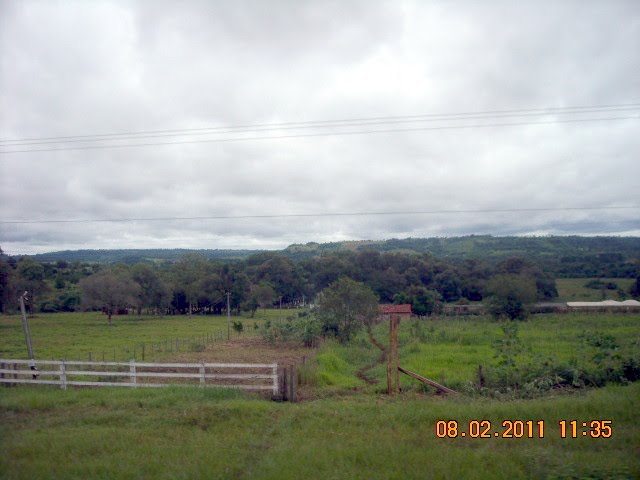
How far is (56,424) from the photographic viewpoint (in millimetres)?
9742

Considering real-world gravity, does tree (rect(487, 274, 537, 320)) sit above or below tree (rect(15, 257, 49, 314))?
below

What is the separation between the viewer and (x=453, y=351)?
21859mm

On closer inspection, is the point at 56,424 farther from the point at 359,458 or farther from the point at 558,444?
the point at 558,444

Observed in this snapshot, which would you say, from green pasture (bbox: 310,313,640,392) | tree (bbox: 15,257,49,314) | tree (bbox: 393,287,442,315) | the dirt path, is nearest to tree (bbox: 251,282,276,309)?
green pasture (bbox: 310,313,640,392)

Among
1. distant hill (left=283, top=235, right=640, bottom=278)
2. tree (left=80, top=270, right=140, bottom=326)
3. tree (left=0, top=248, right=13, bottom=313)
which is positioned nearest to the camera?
distant hill (left=283, top=235, right=640, bottom=278)

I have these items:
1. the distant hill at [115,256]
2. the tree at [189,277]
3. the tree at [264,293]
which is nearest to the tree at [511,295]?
the tree at [264,293]

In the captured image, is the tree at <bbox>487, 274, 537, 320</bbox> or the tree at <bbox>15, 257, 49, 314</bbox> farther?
the tree at <bbox>15, 257, 49, 314</bbox>

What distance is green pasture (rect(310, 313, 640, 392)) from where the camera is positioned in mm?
14959

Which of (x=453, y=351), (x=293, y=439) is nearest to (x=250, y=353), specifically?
(x=453, y=351)

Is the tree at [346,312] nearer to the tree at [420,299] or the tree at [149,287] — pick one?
the tree at [420,299]

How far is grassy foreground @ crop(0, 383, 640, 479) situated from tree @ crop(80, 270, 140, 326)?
40.4m

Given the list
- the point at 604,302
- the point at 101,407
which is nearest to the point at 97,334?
the point at 101,407

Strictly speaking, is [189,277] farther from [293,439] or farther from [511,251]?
[293,439]

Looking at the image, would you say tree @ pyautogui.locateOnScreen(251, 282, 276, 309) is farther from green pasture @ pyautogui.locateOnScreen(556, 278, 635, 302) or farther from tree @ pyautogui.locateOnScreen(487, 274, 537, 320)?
green pasture @ pyautogui.locateOnScreen(556, 278, 635, 302)
